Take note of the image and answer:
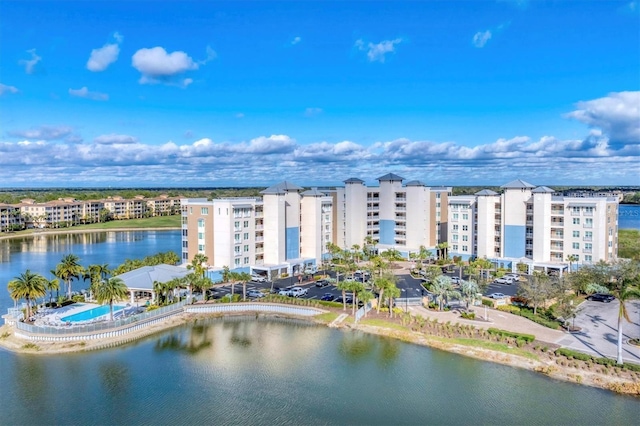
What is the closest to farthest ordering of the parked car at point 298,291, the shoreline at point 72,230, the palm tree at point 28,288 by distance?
the palm tree at point 28,288
the parked car at point 298,291
the shoreline at point 72,230

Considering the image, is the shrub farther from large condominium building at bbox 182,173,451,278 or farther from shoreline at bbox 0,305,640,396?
large condominium building at bbox 182,173,451,278

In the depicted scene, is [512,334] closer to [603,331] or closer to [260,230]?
[603,331]

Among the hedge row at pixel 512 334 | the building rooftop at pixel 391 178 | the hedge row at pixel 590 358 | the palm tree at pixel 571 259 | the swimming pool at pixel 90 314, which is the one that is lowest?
the hedge row at pixel 590 358

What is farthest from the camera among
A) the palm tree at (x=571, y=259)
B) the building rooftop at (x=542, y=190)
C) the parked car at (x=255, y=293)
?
the building rooftop at (x=542, y=190)

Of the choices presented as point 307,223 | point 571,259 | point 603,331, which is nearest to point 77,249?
point 307,223

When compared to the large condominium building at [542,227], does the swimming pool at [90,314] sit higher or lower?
lower

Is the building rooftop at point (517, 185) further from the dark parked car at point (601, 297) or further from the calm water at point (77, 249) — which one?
the calm water at point (77, 249)

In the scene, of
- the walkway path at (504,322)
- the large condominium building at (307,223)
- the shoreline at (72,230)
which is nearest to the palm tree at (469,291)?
the walkway path at (504,322)
